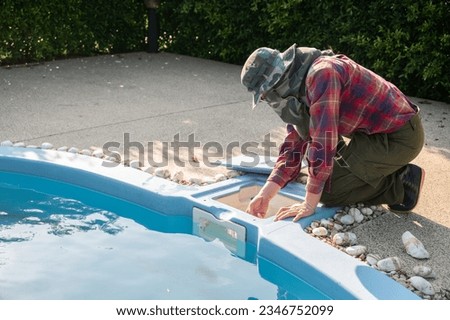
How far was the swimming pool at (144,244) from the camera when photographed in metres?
3.48

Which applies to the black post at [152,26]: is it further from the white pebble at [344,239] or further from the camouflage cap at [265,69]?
the white pebble at [344,239]

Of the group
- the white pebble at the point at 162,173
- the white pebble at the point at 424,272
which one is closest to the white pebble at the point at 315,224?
the white pebble at the point at 424,272

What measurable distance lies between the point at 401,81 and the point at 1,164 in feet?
14.2

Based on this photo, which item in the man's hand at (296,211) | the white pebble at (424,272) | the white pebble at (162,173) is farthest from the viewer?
the white pebble at (162,173)

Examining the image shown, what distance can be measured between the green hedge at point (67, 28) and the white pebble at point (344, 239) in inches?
245

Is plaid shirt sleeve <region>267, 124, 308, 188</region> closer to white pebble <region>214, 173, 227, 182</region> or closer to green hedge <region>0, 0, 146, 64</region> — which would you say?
white pebble <region>214, 173, 227, 182</region>

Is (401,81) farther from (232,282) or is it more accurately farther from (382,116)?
(232,282)

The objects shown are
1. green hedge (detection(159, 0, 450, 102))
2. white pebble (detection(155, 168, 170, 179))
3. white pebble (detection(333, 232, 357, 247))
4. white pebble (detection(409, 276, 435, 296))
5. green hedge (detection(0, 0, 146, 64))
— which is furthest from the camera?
green hedge (detection(0, 0, 146, 64))

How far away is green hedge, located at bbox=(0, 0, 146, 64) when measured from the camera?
8.72m

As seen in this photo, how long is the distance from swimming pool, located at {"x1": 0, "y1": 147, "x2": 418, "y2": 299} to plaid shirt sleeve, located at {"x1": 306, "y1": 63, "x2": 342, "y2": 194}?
467 mm

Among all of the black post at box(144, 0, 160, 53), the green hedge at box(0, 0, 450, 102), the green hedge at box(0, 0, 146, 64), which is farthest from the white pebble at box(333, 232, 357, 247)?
the black post at box(144, 0, 160, 53)

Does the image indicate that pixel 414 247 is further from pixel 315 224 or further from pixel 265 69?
pixel 265 69

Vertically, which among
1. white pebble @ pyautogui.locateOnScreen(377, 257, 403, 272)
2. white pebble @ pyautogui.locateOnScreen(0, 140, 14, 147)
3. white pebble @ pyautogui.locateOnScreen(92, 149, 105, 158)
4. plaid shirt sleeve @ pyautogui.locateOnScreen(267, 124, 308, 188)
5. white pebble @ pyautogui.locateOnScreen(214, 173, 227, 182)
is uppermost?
plaid shirt sleeve @ pyautogui.locateOnScreen(267, 124, 308, 188)
